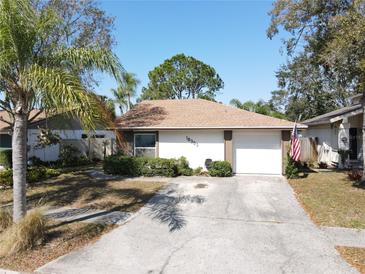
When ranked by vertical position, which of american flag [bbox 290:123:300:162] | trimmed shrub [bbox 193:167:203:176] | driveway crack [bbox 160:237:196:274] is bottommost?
driveway crack [bbox 160:237:196:274]

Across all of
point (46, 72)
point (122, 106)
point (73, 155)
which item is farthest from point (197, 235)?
point (122, 106)

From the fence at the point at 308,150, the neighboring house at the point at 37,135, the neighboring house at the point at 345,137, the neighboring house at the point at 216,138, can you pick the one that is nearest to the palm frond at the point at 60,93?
the neighboring house at the point at 216,138

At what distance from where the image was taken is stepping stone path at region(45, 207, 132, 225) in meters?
8.47

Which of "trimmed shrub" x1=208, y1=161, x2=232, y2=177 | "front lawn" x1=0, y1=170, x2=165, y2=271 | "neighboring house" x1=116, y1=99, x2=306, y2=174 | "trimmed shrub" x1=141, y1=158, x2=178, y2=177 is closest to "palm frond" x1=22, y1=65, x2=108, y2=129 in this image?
"front lawn" x1=0, y1=170, x2=165, y2=271

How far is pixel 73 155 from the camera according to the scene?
2170 cm

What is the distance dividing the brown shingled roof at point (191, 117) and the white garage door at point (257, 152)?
0.68 metres

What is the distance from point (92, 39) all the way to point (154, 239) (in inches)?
559

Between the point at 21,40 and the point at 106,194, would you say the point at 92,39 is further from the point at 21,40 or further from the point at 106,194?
the point at 21,40

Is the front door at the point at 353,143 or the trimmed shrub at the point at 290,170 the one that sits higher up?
the front door at the point at 353,143

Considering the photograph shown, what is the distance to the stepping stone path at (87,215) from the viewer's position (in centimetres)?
847

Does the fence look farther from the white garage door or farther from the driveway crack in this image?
the driveway crack

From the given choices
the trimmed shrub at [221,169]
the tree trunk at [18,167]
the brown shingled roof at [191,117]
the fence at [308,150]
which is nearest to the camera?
the tree trunk at [18,167]

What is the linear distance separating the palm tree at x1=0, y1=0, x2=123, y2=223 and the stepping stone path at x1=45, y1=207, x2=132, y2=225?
1802 mm

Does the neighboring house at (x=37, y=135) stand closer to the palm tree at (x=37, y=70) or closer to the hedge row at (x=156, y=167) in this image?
the hedge row at (x=156, y=167)
